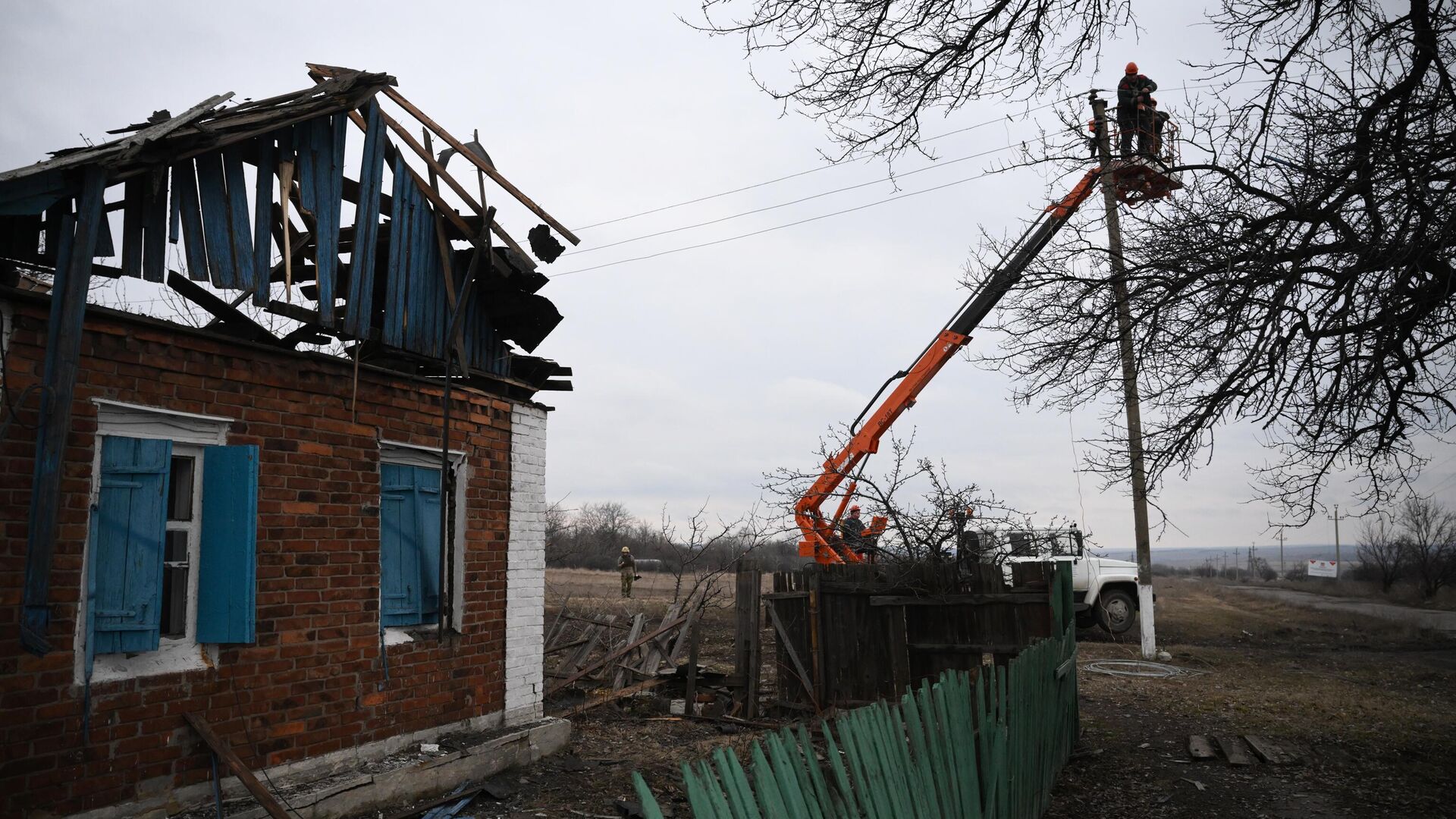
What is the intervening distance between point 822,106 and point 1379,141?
11.7 feet

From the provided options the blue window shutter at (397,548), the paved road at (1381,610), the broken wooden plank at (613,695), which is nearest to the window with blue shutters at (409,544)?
the blue window shutter at (397,548)

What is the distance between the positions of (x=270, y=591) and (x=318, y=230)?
254cm

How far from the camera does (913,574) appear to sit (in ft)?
29.8

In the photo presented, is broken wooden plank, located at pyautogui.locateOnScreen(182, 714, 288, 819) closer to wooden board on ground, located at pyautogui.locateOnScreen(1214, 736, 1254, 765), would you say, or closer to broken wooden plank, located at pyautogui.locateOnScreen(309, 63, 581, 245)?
broken wooden plank, located at pyautogui.locateOnScreen(309, 63, 581, 245)

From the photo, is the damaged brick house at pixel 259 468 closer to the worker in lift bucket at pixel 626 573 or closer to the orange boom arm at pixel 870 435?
the orange boom arm at pixel 870 435

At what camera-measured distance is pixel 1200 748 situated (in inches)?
313

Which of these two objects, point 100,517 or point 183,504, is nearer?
point 100,517

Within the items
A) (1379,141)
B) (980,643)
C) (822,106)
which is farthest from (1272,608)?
(822,106)

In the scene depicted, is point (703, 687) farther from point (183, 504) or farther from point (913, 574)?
point (183, 504)

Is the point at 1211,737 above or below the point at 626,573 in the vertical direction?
below

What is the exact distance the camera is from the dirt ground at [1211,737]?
6531 millimetres

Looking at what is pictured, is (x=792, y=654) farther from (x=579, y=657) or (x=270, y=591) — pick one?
(x=270, y=591)

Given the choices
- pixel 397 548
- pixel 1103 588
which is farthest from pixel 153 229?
pixel 1103 588

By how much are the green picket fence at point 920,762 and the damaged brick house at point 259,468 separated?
135 inches
